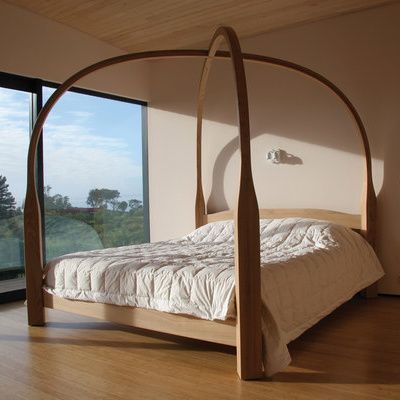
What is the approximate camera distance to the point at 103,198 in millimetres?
5172

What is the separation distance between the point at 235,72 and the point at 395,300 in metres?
2.69

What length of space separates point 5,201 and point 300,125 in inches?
113

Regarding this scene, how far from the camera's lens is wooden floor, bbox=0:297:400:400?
2.20 meters

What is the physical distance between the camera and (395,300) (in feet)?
13.1

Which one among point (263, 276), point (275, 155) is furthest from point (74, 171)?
point (263, 276)

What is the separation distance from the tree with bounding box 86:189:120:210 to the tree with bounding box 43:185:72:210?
0.96 feet

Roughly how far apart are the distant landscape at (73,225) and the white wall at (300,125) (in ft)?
1.24

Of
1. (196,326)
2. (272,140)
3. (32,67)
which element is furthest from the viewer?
(272,140)

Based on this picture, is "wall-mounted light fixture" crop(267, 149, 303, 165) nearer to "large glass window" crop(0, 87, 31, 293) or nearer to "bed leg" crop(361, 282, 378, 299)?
"bed leg" crop(361, 282, 378, 299)

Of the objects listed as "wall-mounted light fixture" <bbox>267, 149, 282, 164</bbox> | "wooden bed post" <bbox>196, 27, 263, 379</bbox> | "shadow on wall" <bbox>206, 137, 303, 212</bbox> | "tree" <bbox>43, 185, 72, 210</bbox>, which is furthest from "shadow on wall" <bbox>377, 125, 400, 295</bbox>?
"tree" <bbox>43, 185, 72, 210</bbox>

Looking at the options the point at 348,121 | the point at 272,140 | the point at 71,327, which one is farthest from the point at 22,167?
the point at 348,121

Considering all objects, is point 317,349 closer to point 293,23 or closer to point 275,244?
point 275,244

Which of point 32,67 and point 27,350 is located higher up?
point 32,67

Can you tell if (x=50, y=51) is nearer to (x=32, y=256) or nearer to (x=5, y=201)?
(x=5, y=201)
